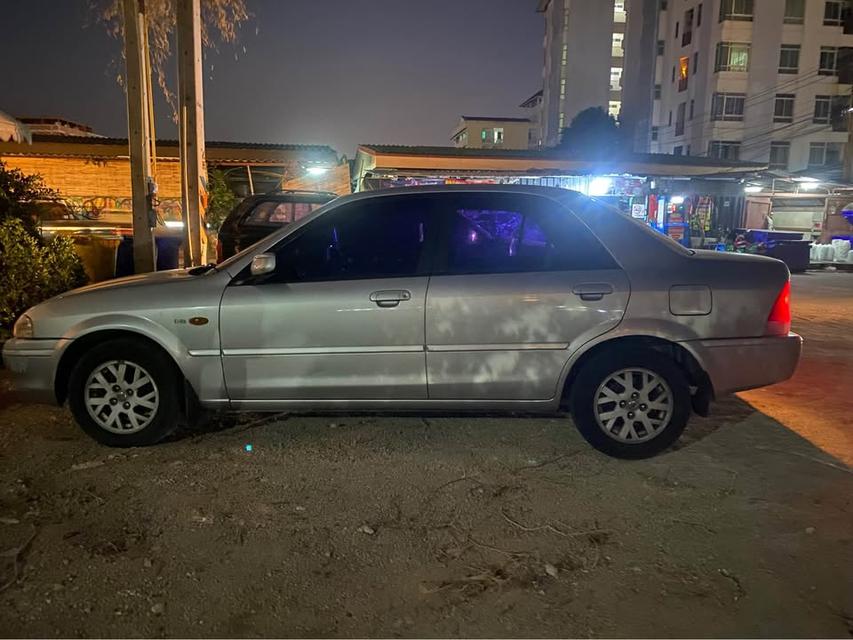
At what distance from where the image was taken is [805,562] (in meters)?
3.13

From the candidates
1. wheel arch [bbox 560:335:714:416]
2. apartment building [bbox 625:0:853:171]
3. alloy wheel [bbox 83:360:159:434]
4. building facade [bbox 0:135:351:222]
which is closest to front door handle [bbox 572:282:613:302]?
wheel arch [bbox 560:335:714:416]

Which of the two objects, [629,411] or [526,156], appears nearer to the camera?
[629,411]

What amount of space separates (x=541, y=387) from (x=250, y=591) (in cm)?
219

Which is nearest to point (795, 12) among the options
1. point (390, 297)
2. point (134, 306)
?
point (390, 297)

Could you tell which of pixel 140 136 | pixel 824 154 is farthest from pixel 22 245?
pixel 824 154

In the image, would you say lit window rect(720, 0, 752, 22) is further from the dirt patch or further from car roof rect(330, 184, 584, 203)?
car roof rect(330, 184, 584, 203)

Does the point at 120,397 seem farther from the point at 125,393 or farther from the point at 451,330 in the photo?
the point at 451,330

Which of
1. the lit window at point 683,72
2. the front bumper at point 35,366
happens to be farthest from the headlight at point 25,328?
the lit window at point 683,72

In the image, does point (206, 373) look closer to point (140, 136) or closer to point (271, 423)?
point (271, 423)

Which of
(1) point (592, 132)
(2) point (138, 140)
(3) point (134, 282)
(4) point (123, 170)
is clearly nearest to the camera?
A: (3) point (134, 282)

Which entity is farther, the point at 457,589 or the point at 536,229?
the point at 536,229

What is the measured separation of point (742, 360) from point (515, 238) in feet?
5.31

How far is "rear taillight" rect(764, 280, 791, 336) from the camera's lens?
14.1ft

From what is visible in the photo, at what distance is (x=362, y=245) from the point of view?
4492mm
